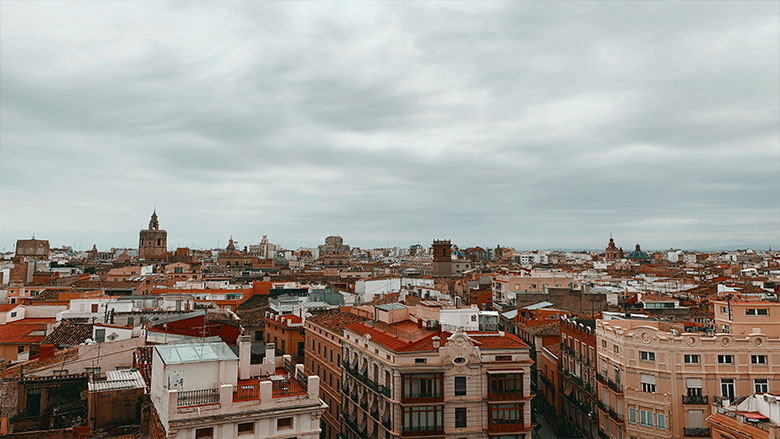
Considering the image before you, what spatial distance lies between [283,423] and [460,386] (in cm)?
1510

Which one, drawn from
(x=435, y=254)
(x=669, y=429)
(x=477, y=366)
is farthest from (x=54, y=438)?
(x=435, y=254)

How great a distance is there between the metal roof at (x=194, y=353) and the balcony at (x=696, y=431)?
99.3 ft

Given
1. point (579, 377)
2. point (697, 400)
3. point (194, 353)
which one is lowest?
point (579, 377)

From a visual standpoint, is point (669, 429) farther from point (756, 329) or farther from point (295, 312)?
point (295, 312)

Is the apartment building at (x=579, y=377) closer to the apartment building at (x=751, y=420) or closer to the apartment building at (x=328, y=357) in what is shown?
the apartment building at (x=751, y=420)

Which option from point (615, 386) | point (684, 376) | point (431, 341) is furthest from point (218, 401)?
point (684, 376)

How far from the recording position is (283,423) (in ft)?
85.8

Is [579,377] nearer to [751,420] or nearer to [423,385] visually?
[423,385]

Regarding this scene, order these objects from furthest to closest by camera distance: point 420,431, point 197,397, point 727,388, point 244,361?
point 727,388 → point 420,431 → point 244,361 → point 197,397

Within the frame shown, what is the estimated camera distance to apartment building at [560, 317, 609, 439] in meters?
45.5

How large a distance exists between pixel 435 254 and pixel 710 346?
130582mm

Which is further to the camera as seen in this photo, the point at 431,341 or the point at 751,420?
the point at 431,341

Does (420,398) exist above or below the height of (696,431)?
above

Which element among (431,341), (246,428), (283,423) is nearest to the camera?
(246,428)
